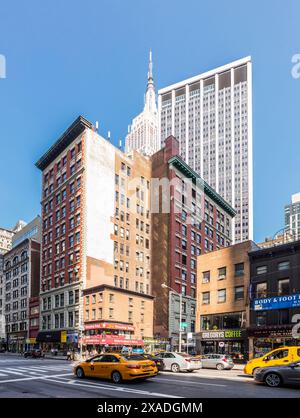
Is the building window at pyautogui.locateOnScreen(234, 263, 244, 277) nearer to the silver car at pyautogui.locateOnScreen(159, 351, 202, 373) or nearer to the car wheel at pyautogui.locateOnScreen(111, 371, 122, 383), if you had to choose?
the silver car at pyautogui.locateOnScreen(159, 351, 202, 373)

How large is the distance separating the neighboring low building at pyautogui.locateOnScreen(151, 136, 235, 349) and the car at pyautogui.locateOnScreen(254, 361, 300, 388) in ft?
181

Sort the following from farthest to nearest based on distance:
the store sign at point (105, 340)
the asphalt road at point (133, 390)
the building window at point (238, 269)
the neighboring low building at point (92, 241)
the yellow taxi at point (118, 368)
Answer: the neighboring low building at point (92, 241)
the store sign at point (105, 340)
the building window at point (238, 269)
the yellow taxi at point (118, 368)
the asphalt road at point (133, 390)

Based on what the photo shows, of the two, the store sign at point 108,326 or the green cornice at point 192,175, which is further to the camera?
the green cornice at point 192,175

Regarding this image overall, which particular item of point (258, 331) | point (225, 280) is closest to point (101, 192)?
point (225, 280)

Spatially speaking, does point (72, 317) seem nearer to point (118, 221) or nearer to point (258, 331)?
point (118, 221)

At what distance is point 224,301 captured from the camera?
4638 cm

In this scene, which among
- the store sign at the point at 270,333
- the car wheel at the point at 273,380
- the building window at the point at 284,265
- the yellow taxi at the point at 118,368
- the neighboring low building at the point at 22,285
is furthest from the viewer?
the neighboring low building at the point at 22,285

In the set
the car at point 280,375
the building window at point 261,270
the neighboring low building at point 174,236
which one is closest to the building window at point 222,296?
the building window at point 261,270

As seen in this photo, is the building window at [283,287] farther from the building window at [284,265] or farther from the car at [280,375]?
the car at [280,375]

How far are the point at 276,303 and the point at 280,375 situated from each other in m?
22.6

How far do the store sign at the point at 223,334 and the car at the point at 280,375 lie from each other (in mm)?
25007

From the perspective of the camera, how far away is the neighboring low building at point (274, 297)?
38656 millimetres

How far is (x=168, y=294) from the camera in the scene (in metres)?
77.1

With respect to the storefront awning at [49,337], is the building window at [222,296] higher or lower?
higher
